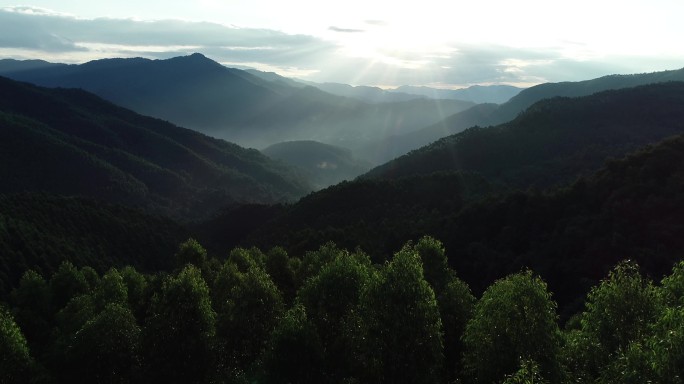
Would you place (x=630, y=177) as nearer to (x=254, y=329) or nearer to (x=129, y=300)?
(x=254, y=329)

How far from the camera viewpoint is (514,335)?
107ft

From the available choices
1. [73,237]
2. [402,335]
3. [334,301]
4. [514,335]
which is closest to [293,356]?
[334,301]

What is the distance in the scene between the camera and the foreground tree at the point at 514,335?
106ft

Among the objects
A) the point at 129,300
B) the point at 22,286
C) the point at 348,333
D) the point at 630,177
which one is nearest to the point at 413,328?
the point at 348,333

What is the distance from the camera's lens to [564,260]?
300 feet

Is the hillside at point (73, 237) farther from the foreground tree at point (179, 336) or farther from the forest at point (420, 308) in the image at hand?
the foreground tree at point (179, 336)

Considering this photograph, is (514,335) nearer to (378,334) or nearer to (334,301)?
(378,334)

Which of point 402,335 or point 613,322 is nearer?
point 613,322

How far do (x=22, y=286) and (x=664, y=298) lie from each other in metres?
82.7

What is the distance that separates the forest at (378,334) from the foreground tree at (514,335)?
0.07 meters

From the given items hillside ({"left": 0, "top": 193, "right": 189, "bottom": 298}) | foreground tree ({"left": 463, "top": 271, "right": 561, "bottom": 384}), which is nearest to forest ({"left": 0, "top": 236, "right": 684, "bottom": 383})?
foreground tree ({"left": 463, "top": 271, "right": 561, "bottom": 384})

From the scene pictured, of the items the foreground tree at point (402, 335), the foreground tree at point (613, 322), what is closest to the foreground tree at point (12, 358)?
the foreground tree at point (402, 335)

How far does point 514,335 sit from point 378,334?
29.9 ft

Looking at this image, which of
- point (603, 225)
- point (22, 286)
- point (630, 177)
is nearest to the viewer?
point (22, 286)
